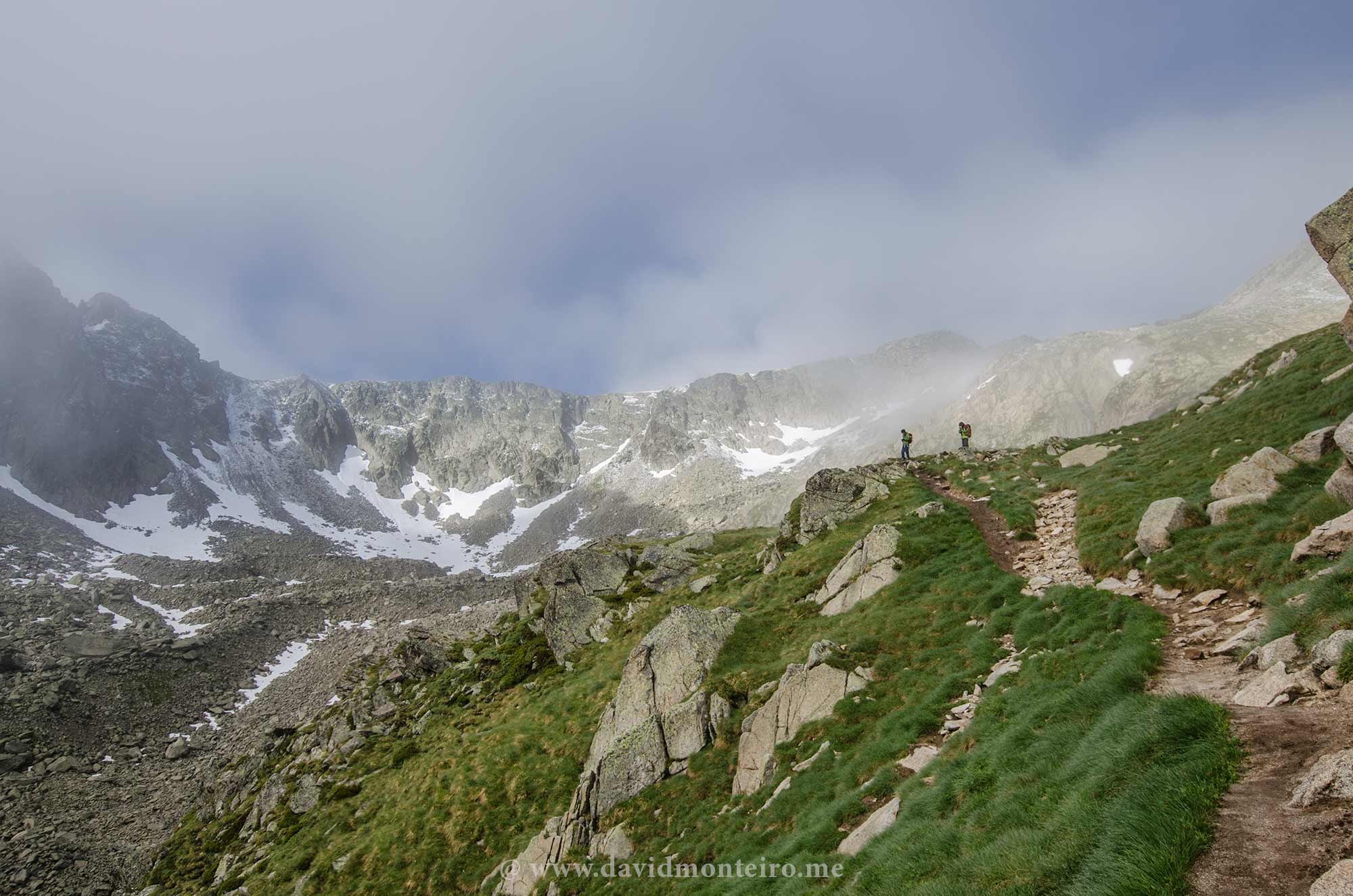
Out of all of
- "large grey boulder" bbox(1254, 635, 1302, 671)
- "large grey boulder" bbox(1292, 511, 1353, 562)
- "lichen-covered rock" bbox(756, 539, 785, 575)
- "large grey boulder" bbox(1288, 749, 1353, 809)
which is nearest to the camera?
"large grey boulder" bbox(1288, 749, 1353, 809)

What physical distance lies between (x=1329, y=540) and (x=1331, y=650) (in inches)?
245

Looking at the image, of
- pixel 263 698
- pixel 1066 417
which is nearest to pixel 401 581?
pixel 263 698

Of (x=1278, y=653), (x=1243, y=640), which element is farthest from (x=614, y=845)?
(x=1278, y=653)

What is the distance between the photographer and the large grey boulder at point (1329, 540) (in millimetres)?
12484

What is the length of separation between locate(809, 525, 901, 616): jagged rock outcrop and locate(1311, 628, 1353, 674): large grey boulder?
61.1 ft

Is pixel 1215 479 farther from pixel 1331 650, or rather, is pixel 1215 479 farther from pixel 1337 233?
pixel 1331 650

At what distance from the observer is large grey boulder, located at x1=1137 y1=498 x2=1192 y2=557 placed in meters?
18.2

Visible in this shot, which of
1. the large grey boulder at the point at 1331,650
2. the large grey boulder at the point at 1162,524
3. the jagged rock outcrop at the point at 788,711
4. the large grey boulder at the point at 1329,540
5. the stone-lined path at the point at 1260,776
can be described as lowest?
the jagged rock outcrop at the point at 788,711

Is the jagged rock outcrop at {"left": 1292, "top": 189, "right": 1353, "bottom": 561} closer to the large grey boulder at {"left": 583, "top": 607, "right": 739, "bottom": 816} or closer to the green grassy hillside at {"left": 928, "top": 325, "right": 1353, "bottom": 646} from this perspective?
the green grassy hillside at {"left": 928, "top": 325, "right": 1353, "bottom": 646}

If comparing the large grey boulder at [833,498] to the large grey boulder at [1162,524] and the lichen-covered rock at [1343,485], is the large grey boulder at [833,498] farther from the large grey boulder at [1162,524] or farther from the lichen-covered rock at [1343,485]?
the lichen-covered rock at [1343,485]

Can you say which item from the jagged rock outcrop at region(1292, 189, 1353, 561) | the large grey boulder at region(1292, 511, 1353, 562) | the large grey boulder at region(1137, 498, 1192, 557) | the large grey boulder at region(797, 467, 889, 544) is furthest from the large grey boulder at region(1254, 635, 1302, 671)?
the large grey boulder at region(797, 467, 889, 544)

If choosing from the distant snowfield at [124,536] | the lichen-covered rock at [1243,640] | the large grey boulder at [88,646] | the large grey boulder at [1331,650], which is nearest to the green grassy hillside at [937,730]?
the lichen-covered rock at [1243,640]

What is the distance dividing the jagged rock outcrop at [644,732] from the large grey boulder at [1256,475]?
768 inches

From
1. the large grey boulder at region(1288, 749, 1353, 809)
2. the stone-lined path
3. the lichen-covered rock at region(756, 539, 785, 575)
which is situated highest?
the lichen-covered rock at region(756, 539, 785, 575)
